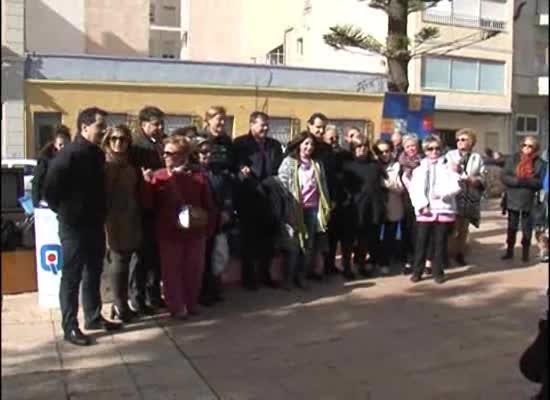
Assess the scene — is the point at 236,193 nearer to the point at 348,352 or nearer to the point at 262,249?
the point at 262,249

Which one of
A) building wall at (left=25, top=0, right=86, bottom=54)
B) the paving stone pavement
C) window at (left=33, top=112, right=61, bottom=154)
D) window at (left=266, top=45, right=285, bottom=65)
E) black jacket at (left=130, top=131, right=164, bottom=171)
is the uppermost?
building wall at (left=25, top=0, right=86, bottom=54)

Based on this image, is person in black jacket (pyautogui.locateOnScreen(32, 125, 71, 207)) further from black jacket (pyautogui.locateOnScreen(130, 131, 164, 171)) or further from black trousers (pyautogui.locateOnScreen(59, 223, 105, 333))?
black jacket (pyautogui.locateOnScreen(130, 131, 164, 171))

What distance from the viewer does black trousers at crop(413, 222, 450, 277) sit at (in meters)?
8.48

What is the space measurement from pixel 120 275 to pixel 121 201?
2.07ft

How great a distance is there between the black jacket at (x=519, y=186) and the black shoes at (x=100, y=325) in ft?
17.7

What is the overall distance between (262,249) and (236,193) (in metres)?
0.68

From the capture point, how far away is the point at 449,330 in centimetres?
659

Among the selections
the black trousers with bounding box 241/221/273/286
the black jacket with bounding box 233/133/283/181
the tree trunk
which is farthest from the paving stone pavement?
the tree trunk

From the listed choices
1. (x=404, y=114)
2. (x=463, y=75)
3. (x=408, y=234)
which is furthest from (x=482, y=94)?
(x=408, y=234)

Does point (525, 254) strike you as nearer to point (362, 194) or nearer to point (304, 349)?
point (362, 194)

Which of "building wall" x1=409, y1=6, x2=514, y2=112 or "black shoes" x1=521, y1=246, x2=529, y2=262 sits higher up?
"building wall" x1=409, y1=6, x2=514, y2=112

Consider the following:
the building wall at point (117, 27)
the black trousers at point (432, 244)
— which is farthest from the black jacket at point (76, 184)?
the building wall at point (117, 27)

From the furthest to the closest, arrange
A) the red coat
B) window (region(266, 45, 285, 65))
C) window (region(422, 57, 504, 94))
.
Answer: window (region(422, 57, 504, 94)) → window (region(266, 45, 285, 65)) → the red coat

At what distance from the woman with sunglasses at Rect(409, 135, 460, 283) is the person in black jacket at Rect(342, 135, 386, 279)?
15.3 inches
